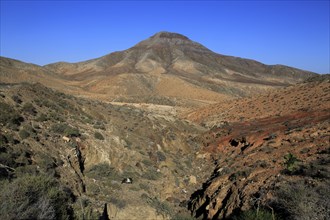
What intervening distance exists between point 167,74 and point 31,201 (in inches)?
3121

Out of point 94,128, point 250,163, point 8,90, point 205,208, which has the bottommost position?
point 205,208

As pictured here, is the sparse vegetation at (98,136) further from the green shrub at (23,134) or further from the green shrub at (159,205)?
the green shrub at (23,134)

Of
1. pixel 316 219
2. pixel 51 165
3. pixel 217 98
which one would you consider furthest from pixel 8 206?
pixel 217 98

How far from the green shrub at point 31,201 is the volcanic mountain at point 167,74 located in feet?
152

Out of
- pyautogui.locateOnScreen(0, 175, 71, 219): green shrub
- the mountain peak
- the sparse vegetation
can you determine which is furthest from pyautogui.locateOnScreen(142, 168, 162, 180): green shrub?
the mountain peak

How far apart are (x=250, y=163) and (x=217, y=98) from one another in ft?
163

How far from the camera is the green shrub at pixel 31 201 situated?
687 cm

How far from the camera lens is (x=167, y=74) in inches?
3386

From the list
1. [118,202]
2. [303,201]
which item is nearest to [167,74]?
[118,202]

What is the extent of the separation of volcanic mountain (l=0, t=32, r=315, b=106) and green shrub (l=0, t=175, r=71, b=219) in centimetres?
4631

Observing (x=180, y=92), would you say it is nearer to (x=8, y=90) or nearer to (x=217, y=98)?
(x=217, y=98)

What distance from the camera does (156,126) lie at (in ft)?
83.7

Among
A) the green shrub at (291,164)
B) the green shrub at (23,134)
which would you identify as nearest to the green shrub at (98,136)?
the green shrub at (23,134)

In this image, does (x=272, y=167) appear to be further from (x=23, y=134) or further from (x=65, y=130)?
(x=23, y=134)
